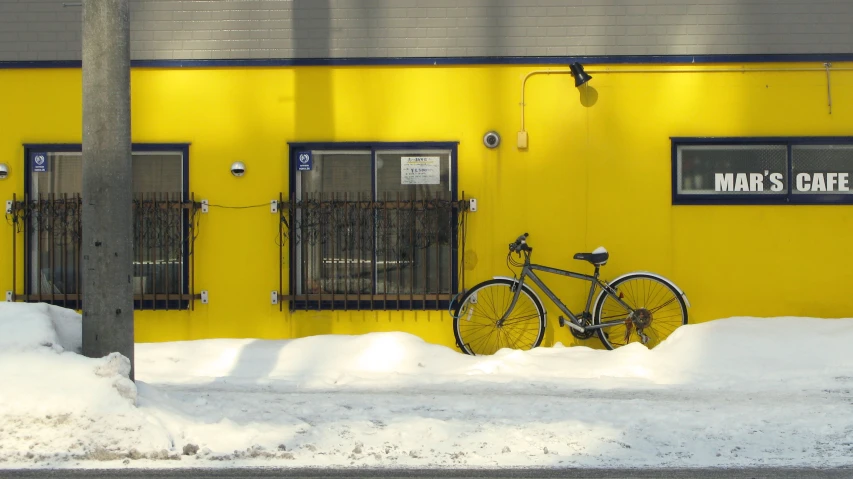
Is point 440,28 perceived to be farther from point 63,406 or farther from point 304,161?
point 63,406

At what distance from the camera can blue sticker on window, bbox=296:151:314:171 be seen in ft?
29.9

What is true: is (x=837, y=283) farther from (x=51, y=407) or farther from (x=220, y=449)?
(x=51, y=407)

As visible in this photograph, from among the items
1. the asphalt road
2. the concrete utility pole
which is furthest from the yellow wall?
the asphalt road

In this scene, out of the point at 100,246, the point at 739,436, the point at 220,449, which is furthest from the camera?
the point at 100,246

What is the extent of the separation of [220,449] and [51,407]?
3.69 feet

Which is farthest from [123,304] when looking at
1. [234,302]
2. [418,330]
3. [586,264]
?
[586,264]

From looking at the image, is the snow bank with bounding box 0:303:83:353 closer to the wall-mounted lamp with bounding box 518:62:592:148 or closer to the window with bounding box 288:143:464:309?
the window with bounding box 288:143:464:309

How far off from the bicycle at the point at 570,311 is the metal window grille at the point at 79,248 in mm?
3004

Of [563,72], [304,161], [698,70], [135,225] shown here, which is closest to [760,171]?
[698,70]

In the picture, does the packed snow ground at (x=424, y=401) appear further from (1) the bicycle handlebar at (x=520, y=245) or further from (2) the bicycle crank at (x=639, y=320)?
(1) the bicycle handlebar at (x=520, y=245)

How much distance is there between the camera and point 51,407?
5430mm

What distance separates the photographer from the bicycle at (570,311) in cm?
863

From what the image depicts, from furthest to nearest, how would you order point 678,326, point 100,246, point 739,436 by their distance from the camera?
1. point 678,326
2. point 100,246
3. point 739,436

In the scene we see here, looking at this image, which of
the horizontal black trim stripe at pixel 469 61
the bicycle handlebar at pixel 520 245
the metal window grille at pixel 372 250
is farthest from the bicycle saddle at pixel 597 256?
the horizontal black trim stripe at pixel 469 61
